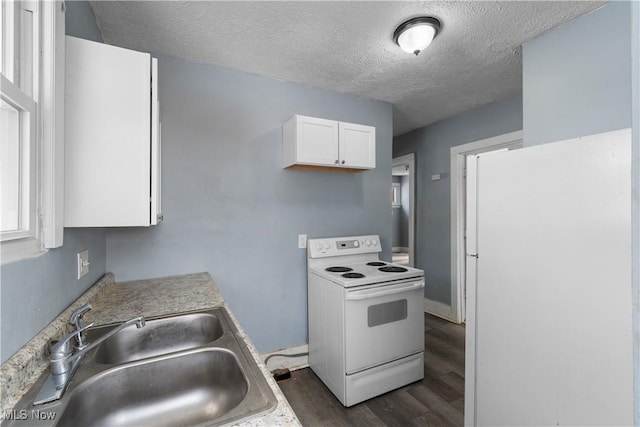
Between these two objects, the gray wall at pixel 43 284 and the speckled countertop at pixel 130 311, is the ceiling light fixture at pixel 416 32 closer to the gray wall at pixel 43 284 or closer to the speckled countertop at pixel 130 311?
the gray wall at pixel 43 284

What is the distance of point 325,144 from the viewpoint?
2.17 m

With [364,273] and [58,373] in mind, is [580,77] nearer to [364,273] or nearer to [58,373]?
[364,273]

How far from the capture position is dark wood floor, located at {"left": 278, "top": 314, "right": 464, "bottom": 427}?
1.76 meters

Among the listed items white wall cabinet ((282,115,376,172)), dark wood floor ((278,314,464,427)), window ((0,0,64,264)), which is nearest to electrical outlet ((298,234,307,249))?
white wall cabinet ((282,115,376,172))

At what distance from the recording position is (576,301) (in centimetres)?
102

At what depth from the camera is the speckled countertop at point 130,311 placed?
656mm

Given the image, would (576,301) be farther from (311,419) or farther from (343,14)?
(343,14)

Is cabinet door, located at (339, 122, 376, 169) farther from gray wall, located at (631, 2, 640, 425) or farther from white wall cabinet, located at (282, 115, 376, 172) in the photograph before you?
gray wall, located at (631, 2, 640, 425)

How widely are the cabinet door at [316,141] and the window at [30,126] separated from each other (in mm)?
1369

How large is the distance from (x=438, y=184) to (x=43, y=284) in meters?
3.63

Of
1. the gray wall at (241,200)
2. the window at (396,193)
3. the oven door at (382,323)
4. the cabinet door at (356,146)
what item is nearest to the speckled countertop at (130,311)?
the gray wall at (241,200)

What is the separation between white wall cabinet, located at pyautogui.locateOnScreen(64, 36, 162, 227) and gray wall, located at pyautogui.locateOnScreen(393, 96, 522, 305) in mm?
3110

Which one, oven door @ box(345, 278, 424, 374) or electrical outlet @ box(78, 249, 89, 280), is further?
oven door @ box(345, 278, 424, 374)

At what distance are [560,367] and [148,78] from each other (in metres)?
1.98
